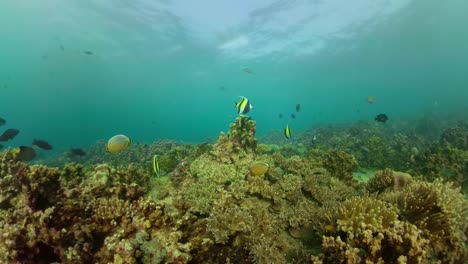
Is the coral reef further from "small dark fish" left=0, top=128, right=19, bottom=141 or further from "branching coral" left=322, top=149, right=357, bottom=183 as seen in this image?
"small dark fish" left=0, top=128, right=19, bottom=141

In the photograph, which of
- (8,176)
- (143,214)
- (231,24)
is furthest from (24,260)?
(231,24)

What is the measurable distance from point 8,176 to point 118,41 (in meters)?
38.2

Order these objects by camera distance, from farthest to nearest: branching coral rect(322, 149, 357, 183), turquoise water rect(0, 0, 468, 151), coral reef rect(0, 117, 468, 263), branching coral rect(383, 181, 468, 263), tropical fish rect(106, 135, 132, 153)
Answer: turquoise water rect(0, 0, 468, 151)
branching coral rect(322, 149, 357, 183)
tropical fish rect(106, 135, 132, 153)
branching coral rect(383, 181, 468, 263)
coral reef rect(0, 117, 468, 263)

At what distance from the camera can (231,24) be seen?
30094 mm

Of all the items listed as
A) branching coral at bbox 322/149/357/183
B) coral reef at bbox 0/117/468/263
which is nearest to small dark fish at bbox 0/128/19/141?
coral reef at bbox 0/117/468/263

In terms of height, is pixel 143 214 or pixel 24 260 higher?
pixel 143 214

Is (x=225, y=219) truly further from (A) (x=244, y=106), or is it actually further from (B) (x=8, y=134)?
(B) (x=8, y=134)

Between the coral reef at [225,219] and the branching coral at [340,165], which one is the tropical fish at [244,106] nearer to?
the coral reef at [225,219]

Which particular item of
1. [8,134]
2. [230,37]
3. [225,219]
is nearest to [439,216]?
[225,219]

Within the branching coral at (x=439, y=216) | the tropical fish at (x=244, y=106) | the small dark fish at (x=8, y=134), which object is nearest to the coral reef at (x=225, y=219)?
the branching coral at (x=439, y=216)

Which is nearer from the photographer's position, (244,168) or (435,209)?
(435,209)

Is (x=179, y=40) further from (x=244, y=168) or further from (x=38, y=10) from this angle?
(x=244, y=168)

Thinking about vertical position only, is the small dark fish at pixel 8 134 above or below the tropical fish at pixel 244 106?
above

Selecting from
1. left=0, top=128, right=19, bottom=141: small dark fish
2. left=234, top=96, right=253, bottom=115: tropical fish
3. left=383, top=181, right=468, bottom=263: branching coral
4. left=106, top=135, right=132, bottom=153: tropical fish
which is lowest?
left=383, top=181, right=468, bottom=263: branching coral
